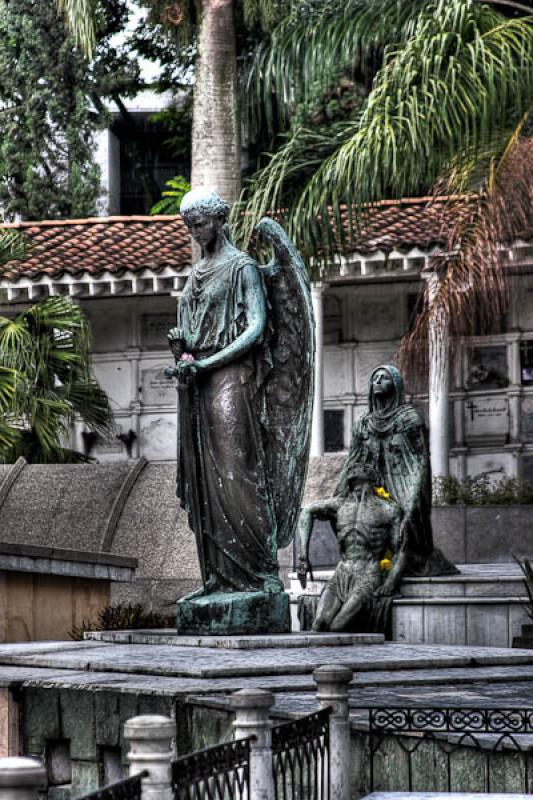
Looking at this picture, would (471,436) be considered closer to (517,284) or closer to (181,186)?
(517,284)

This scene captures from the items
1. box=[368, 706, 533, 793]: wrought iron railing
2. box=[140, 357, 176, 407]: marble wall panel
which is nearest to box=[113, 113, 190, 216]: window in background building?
box=[140, 357, 176, 407]: marble wall panel

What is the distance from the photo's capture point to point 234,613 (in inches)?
392

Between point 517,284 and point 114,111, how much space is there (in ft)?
41.0

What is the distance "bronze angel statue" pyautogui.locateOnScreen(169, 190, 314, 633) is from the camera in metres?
10.0

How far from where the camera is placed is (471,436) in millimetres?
27938

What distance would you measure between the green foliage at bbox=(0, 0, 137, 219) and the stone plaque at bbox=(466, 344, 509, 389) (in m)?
8.73

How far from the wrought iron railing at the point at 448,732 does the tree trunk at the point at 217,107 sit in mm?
14544

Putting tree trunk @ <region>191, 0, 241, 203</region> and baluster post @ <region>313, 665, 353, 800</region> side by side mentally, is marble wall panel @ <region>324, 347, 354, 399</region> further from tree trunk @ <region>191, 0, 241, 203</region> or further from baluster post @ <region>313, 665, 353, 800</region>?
baluster post @ <region>313, 665, 353, 800</region>

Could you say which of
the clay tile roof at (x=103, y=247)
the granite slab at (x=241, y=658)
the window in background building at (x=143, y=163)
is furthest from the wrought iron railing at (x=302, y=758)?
the window in background building at (x=143, y=163)

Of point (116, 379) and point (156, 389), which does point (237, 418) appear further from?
point (116, 379)

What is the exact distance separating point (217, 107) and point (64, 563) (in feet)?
25.5

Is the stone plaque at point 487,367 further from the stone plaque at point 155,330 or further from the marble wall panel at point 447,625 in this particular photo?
the marble wall panel at point 447,625

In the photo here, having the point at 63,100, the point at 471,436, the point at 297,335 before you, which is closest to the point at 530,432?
the point at 471,436

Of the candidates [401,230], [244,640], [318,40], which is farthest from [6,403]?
[244,640]
